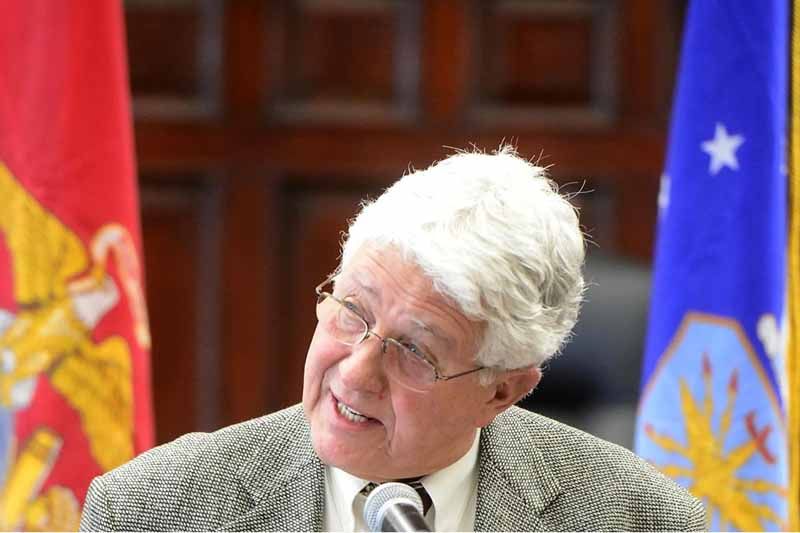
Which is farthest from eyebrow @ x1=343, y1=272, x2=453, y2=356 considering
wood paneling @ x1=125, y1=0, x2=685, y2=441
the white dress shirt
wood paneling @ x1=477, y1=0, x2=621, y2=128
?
wood paneling @ x1=477, y1=0, x2=621, y2=128

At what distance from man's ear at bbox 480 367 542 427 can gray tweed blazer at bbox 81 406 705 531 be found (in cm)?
12

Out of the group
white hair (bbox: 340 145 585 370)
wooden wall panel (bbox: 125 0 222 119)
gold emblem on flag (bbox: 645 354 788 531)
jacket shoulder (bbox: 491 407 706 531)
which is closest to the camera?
white hair (bbox: 340 145 585 370)

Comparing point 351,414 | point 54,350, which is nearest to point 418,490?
point 351,414

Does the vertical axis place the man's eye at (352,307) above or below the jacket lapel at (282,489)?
above

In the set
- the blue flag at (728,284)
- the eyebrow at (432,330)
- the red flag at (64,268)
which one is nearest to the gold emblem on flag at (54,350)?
the red flag at (64,268)

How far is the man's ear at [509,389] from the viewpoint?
71.9 inches

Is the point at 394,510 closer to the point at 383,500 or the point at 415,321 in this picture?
the point at 383,500

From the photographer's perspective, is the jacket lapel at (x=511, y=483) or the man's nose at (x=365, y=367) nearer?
the man's nose at (x=365, y=367)

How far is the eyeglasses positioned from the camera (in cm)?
174

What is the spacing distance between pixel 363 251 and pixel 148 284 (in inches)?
98.5

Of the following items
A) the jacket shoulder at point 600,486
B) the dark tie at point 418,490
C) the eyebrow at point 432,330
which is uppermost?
the eyebrow at point 432,330

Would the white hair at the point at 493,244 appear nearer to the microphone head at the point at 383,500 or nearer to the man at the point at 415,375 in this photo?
the man at the point at 415,375

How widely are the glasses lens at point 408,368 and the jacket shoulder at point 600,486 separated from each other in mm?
303

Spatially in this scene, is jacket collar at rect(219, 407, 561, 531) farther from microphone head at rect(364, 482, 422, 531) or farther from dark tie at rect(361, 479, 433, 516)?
microphone head at rect(364, 482, 422, 531)
